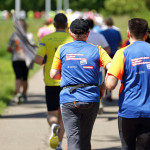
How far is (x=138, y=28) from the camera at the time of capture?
174 inches

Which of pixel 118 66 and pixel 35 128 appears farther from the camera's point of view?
pixel 35 128

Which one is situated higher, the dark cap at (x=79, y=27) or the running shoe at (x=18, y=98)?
the dark cap at (x=79, y=27)

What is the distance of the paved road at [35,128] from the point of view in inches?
281

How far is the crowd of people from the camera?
439 centimetres

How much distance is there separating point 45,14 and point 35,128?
242 feet

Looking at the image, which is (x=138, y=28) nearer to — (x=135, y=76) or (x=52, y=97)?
(x=135, y=76)

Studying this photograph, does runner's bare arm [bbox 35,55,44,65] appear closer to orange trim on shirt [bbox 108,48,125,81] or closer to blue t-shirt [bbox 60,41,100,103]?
blue t-shirt [bbox 60,41,100,103]

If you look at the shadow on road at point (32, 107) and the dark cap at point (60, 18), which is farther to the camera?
the shadow on road at point (32, 107)

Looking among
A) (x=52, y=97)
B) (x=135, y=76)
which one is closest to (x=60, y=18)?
(x=52, y=97)

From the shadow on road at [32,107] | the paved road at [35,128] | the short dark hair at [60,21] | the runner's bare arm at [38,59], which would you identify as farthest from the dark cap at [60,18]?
the shadow on road at [32,107]

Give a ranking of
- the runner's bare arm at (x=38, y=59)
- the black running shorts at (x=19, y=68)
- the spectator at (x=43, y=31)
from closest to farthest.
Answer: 1. the runner's bare arm at (x=38, y=59)
2. the black running shorts at (x=19, y=68)
3. the spectator at (x=43, y=31)

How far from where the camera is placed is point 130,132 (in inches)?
174

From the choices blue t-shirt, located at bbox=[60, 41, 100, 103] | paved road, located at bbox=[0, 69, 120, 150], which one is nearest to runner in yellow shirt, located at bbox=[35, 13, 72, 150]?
paved road, located at bbox=[0, 69, 120, 150]

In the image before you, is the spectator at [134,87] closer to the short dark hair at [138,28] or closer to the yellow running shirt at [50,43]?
the short dark hair at [138,28]
